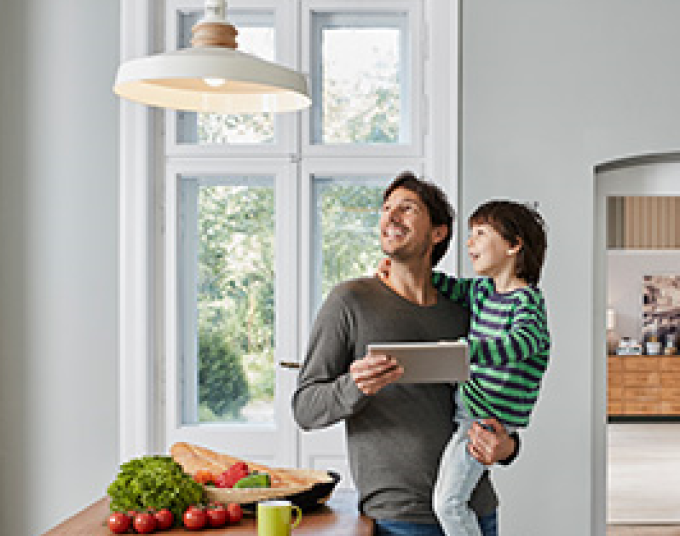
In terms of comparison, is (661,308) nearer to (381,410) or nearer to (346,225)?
(346,225)

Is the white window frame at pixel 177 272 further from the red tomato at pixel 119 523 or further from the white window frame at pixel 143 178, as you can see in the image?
the red tomato at pixel 119 523

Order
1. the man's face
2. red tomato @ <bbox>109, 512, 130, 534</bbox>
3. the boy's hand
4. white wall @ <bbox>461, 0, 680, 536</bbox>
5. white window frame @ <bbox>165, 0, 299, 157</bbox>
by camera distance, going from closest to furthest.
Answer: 1. red tomato @ <bbox>109, 512, 130, 534</bbox>
2. the man's face
3. the boy's hand
4. white wall @ <bbox>461, 0, 680, 536</bbox>
5. white window frame @ <bbox>165, 0, 299, 157</bbox>

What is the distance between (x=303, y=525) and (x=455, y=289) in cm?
73

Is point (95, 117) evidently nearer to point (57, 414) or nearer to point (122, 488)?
point (57, 414)

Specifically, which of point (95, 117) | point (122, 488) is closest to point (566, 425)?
point (122, 488)

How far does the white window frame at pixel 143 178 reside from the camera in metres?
3.65

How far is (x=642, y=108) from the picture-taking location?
3.63 meters

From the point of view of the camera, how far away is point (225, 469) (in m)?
2.49

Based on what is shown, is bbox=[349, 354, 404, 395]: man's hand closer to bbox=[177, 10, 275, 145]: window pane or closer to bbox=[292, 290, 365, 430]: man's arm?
bbox=[292, 290, 365, 430]: man's arm

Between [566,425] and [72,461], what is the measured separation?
2055 mm

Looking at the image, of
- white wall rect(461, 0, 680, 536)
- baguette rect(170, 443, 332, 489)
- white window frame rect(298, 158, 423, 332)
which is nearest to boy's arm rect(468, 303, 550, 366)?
baguette rect(170, 443, 332, 489)

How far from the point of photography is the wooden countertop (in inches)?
83.8

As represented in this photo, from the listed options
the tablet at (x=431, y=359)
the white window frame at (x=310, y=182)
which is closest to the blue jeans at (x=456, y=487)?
the tablet at (x=431, y=359)

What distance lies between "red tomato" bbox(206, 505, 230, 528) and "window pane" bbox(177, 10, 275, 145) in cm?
197
